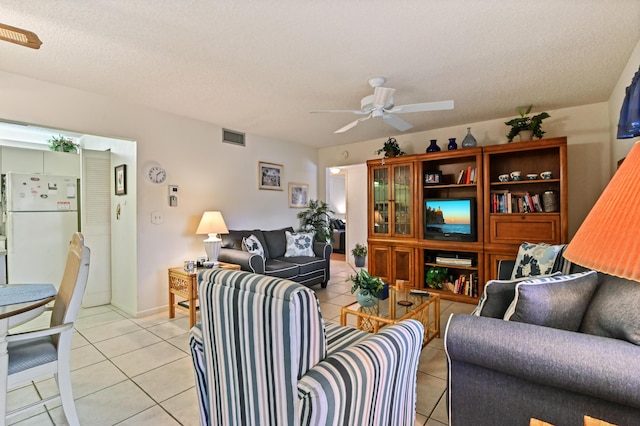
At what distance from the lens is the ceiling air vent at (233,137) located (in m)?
4.36

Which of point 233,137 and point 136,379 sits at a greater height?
point 233,137

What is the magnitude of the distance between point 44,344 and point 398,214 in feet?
13.3

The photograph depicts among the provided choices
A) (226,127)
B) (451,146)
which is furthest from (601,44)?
(226,127)

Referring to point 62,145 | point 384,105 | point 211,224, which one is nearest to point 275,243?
point 211,224

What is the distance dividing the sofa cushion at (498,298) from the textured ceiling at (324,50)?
1.63 metres

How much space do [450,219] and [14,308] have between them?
13.9ft

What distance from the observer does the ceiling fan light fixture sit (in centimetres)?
154

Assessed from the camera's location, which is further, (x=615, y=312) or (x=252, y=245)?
(x=252, y=245)

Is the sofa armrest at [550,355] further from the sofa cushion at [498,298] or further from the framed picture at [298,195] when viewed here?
the framed picture at [298,195]

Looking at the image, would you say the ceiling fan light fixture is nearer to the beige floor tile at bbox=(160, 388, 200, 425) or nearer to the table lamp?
A: the beige floor tile at bbox=(160, 388, 200, 425)

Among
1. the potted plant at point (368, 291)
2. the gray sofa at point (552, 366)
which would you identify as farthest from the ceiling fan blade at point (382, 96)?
the gray sofa at point (552, 366)

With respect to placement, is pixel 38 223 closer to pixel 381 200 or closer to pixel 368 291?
pixel 368 291

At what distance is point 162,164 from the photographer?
3.64 metres

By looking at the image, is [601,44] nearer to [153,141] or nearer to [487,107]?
[487,107]
